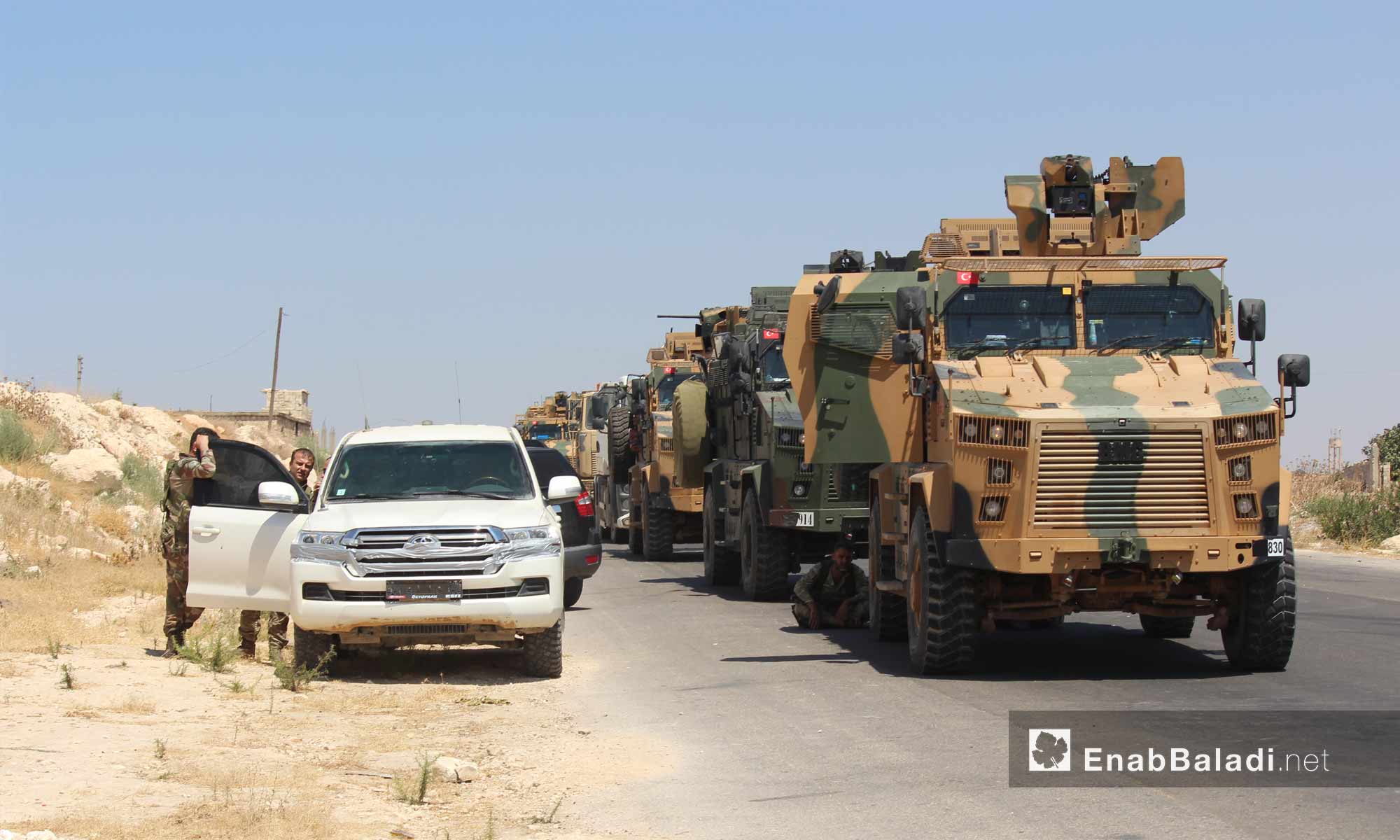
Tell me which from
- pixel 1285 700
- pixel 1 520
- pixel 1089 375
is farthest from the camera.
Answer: pixel 1 520

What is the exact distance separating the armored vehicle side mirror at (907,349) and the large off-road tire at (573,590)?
20.9ft

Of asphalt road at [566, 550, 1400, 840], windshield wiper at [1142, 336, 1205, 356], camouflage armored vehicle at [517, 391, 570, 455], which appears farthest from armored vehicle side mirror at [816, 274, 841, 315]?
camouflage armored vehicle at [517, 391, 570, 455]

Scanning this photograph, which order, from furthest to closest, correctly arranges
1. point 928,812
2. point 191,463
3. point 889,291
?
point 889,291 → point 191,463 → point 928,812

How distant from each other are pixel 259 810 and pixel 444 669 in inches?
225

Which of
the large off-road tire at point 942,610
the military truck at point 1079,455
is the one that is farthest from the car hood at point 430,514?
the military truck at point 1079,455

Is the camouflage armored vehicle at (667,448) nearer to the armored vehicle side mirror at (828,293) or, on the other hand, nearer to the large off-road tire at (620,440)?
the large off-road tire at (620,440)

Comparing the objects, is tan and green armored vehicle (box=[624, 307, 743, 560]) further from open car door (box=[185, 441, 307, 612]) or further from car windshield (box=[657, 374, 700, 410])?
open car door (box=[185, 441, 307, 612])

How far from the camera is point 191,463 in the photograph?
12773 mm

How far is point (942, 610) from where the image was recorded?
11492mm

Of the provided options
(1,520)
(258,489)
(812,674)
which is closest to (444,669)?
(258,489)

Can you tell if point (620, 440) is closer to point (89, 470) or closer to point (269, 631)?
point (89, 470)

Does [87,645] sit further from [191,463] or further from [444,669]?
[444,669]

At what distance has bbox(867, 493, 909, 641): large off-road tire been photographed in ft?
44.7

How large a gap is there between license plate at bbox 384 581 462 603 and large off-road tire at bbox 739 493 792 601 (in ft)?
24.2
